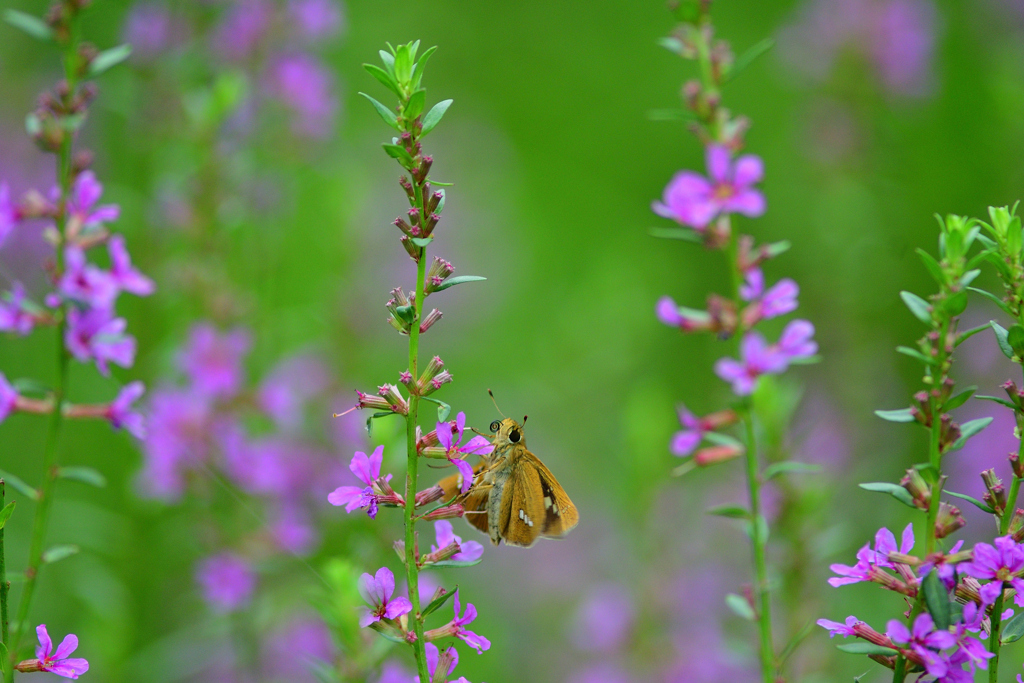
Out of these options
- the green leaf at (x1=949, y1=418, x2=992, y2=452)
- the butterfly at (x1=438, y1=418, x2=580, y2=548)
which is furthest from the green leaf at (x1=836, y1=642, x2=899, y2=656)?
the butterfly at (x1=438, y1=418, x2=580, y2=548)

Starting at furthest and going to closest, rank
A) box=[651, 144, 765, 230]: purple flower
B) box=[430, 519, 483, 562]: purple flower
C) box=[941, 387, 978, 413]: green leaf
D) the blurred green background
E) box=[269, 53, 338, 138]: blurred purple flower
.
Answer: box=[269, 53, 338, 138]: blurred purple flower → the blurred green background → box=[651, 144, 765, 230]: purple flower → box=[430, 519, 483, 562]: purple flower → box=[941, 387, 978, 413]: green leaf

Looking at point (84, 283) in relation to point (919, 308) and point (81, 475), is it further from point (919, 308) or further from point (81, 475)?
point (919, 308)

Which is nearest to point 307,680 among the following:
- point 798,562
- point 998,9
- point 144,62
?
point 798,562

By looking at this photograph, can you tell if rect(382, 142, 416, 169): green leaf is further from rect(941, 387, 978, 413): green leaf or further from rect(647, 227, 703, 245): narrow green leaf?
rect(941, 387, 978, 413): green leaf

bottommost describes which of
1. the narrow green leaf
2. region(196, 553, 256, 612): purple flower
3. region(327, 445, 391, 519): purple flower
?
region(196, 553, 256, 612): purple flower

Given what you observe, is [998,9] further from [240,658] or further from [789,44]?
[240,658]
